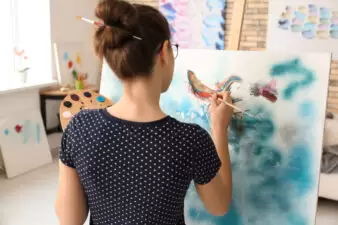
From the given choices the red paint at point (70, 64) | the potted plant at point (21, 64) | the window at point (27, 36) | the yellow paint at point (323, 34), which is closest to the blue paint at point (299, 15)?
the yellow paint at point (323, 34)

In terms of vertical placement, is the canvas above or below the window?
below

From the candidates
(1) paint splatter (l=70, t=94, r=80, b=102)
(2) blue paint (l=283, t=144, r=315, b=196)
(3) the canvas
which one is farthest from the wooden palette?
(2) blue paint (l=283, t=144, r=315, b=196)

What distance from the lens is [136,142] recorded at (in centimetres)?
89

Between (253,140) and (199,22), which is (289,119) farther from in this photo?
(199,22)

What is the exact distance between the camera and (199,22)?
4.32 meters

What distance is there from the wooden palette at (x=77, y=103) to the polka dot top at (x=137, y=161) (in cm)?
60

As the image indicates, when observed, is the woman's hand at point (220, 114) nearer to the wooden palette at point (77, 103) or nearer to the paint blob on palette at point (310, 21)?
the wooden palette at point (77, 103)

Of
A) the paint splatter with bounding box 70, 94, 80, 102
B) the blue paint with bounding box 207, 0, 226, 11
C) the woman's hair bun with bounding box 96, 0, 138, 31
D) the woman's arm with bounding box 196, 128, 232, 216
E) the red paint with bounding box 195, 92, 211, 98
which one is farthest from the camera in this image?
the blue paint with bounding box 207, 0, 226, 11

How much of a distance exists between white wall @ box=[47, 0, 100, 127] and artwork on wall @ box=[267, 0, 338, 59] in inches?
72.8

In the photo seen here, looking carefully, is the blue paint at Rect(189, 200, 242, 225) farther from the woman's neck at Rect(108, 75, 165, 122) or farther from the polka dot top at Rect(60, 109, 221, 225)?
the woman's neck at Rect(108, 75, 165, 122)

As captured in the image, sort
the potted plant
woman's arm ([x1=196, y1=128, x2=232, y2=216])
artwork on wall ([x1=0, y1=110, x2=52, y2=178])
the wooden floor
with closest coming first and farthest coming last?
woman's arm ([x1=196, y1=128, x2=232, y2=216]), the wooden floor, artwork on wall ([x1=0, y1=110, x2=52, y2=178]), the potted plant

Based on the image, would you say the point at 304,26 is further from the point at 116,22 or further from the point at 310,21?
the point at 116,22

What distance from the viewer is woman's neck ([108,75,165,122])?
910 millimetres

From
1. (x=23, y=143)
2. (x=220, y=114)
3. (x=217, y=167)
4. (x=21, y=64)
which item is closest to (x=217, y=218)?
(x=220, y=114)
